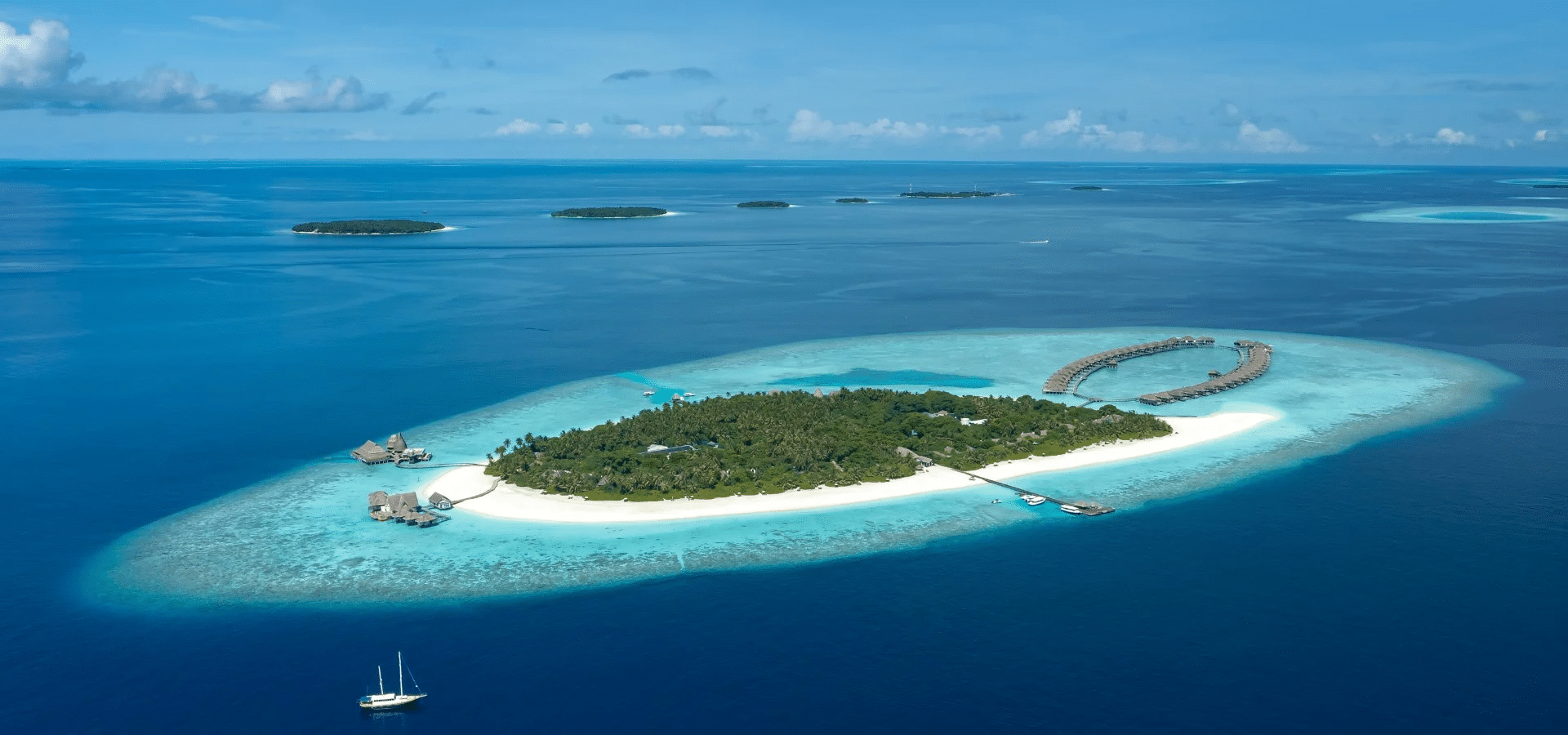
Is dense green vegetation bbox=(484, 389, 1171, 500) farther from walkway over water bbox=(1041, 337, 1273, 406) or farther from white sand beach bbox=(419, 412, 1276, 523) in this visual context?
walkway over water bbox=(1041, 337, 1273, 406)

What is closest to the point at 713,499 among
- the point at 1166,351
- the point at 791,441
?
the point at 791,441

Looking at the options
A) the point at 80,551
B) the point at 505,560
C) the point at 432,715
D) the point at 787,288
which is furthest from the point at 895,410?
the point at 787,288

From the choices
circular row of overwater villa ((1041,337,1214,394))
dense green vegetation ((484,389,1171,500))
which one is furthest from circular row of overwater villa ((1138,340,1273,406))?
dense green vegetation ((484,389,1171,500))

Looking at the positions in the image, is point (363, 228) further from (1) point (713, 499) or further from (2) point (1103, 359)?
(1) point (713, 499)

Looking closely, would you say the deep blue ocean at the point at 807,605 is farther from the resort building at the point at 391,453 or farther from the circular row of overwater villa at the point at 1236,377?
the circular row of overwater villa at the point at 1236,377

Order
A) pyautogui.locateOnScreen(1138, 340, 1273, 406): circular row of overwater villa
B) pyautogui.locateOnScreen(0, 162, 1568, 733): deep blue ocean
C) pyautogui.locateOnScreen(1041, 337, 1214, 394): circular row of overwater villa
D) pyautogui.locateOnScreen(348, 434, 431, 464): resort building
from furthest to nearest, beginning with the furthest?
pyautogui.locateOnScreen(1041, 337, 1214, 394): circular row of overwater villa, pyautogui.locateOnScreen(1138, 340, 1273, 406): circular row of overwater villa, pyautogui.locateOnScreen(348, 434, 431, 464): resort building, pyautogui.locateOnScreen(0, 162, 1568, 733): deep blue ocean

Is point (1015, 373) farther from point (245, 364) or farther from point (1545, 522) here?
point (245, 364)

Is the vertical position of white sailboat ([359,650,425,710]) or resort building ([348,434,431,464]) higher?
resort building ([348,434,431,464])

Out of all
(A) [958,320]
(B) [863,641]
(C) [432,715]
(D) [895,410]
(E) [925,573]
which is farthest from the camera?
(A) [958,320]
